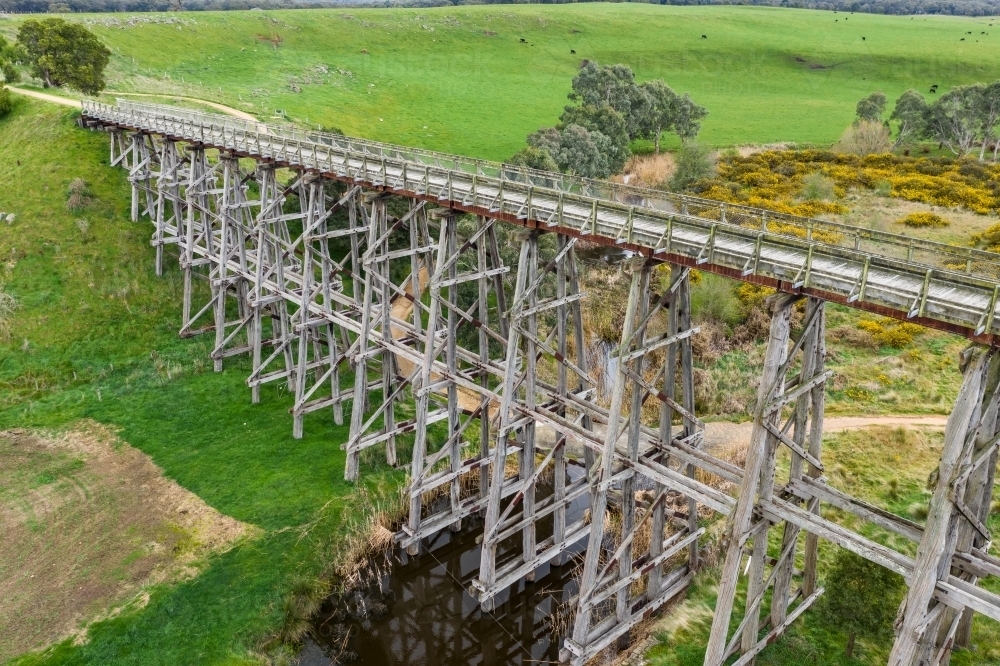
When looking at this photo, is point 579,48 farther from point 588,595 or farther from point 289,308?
point 588,595

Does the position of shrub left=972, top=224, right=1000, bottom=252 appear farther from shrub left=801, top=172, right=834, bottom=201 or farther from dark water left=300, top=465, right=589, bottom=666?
dark water left=300, top=465, right=589, bottom=666

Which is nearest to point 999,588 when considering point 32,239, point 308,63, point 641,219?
point 641,219

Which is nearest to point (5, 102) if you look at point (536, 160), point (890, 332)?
point (536, 160)

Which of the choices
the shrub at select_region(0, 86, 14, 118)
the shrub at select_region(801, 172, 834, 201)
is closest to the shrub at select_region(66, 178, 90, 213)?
the shrub at select_region(0, 86, 14, 118)

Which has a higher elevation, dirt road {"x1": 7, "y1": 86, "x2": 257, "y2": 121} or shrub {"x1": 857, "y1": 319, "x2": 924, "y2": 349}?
dirt road {"x1": 7, "y1": 86, "x2": 257, "y2": 121}

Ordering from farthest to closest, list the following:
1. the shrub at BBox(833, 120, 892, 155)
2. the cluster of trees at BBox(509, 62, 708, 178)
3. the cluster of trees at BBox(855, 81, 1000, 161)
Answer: the shrub at BBox(833, 120, 892, 155) < the cluster of trees at BBox(855, 81, 1000, 161) < the cluster of trees at BBox(509, 62, 708, 178)

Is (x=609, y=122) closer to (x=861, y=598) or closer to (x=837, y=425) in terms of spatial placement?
(x=837, y=425)
